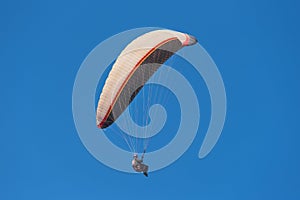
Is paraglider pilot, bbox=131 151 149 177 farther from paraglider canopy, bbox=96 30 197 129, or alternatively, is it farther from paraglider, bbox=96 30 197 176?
paraglider canopy, bbox=96 30 197 129

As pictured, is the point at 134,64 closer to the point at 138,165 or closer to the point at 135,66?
the point at 135,66

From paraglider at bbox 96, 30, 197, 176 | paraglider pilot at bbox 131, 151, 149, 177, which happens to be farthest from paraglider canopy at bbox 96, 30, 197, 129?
paraglider pilot at bbox 131, 151, 149, 177

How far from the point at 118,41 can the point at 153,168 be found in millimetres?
4902

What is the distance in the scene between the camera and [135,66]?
39.8ft

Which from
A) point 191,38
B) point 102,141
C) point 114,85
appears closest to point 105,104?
point 114,85

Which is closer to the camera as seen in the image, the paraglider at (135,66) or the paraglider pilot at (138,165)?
the paraglider at (135,66)

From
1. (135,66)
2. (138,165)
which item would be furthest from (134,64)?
(138,165)

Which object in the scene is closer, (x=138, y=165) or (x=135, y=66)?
(x=135, y=66)

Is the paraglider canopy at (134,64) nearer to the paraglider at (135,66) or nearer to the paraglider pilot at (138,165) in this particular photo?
the paraglider at (135,66)

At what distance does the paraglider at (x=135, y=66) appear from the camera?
12109 millimetres

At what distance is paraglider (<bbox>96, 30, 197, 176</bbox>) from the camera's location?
12.1m

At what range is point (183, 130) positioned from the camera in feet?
55.4

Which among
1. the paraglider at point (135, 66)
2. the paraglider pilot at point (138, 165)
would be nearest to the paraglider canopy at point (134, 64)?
the paraglider at point (135, 66)

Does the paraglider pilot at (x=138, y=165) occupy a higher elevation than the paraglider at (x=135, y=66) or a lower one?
lower
